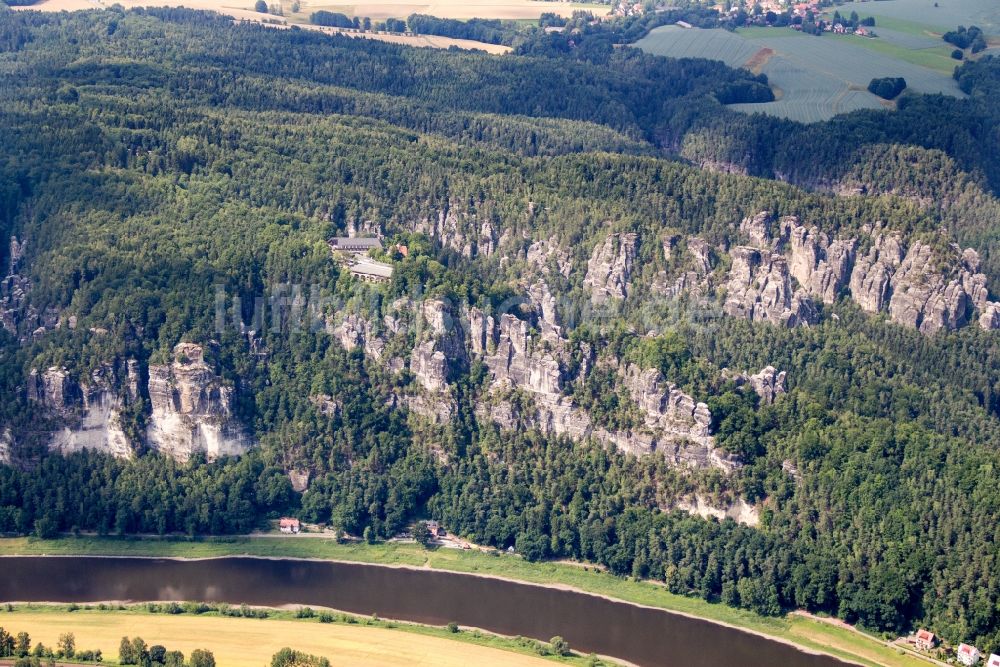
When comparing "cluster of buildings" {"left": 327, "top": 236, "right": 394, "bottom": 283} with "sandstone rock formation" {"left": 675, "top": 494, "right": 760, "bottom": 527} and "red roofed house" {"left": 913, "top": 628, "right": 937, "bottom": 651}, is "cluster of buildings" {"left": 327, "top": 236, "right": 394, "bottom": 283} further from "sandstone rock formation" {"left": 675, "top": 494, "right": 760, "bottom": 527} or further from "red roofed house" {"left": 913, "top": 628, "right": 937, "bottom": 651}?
"red roofed house" {"left": 913, "top": 628, "right": 937, "bottom": 651}

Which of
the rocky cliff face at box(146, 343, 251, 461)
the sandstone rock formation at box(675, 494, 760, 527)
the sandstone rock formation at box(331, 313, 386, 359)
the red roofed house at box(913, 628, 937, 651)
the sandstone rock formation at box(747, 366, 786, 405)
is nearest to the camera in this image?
the red roofed house at box(913, 628, 937, 651)

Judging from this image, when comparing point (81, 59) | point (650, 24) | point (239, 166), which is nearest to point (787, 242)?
point (239, 166)

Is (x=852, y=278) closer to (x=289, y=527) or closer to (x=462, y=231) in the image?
(x=462, y=231)

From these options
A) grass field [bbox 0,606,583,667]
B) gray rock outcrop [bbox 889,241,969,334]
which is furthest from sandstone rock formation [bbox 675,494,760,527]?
gray rock outcrop [bbox 889,241,969,334]

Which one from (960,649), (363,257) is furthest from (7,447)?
(960,649)

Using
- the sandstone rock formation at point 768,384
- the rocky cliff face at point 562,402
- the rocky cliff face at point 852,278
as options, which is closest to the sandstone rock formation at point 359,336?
the rocky cliff face at point 562,402

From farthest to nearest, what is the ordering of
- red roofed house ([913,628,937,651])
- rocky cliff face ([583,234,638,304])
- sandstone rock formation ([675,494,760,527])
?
1. rocky cliff face ([583,234,638,304])
2. sandstone rock formation ([675,494,760,527])
3. red roofed house ([913,628,937,651])

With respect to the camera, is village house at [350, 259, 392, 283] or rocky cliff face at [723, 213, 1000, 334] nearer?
village house at [350, 259, 392, 283]
